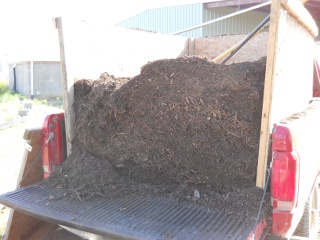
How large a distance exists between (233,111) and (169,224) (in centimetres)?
87

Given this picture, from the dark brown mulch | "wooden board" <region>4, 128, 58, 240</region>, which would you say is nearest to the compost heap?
the dark brown mulch

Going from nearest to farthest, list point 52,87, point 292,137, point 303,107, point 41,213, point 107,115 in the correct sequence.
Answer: point 292,137 → point 41,213 → point 107,115 → point 303,107 → point 52,87

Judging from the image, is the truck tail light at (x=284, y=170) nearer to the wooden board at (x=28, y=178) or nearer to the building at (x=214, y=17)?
the wooden board at (x=28, y=178)

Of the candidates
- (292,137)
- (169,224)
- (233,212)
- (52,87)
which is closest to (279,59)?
(292,137)

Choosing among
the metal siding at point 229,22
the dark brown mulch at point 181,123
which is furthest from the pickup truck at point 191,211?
the metal siding at point 229,22

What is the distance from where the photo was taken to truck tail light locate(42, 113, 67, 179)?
295 centimetres

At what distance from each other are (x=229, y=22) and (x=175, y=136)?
13.5 meters

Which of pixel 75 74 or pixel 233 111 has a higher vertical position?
pixel 75 74

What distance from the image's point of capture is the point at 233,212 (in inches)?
83.2

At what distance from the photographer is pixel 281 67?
7.28 ft

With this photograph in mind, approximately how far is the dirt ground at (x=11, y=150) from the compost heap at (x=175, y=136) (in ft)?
3.21

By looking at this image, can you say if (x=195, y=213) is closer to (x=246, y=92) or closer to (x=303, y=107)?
(x=246, y=92)

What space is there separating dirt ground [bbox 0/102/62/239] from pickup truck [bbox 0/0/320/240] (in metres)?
1.07

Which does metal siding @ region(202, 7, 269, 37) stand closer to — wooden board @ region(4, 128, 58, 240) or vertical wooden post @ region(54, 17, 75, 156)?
vertical wooden post @ region(54, 17, 75, 156)
